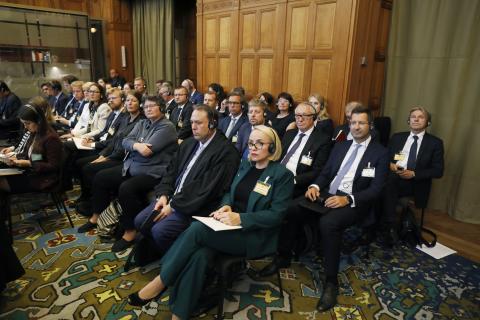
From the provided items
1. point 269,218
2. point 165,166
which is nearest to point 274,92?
point 165,166

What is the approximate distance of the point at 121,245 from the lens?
2.97 meters

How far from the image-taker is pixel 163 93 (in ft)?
18.7

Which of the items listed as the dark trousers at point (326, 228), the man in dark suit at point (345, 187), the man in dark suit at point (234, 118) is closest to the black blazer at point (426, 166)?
the man in dark suit at point (345, 187)

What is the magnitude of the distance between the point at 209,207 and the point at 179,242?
1.47 feet

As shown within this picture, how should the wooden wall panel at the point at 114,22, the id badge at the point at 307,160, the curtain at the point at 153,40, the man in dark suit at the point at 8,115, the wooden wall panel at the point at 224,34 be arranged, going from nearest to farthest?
the id badge at the point at 307,160 → the man in dark suit at the point at 8,115 → the wooden wall panel at the point at 224,34 → the curtain at the point at 153,40 → the wooden wall panel at the point at 114,22

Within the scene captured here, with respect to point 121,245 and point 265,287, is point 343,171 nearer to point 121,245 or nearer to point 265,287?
point 265,287

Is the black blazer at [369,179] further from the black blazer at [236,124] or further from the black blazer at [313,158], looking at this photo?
the black blazer at [236,124]

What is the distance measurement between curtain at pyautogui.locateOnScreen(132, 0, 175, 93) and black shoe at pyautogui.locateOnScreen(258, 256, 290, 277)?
6.28 meters

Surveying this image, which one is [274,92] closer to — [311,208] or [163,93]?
[163,93]

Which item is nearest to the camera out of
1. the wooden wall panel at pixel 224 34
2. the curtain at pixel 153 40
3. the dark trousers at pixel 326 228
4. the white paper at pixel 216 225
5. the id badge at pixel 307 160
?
the white paper at pixel 216 225

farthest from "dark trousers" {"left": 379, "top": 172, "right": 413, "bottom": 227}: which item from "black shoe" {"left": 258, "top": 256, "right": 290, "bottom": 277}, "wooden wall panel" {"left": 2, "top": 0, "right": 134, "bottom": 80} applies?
"wooden wall panel" {"left": 2, "top": 0, "right": 134, "bottom": 80}

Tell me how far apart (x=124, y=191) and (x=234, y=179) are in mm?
1155

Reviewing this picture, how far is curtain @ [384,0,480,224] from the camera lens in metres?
3.55

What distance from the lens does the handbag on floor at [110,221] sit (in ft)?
10.4
